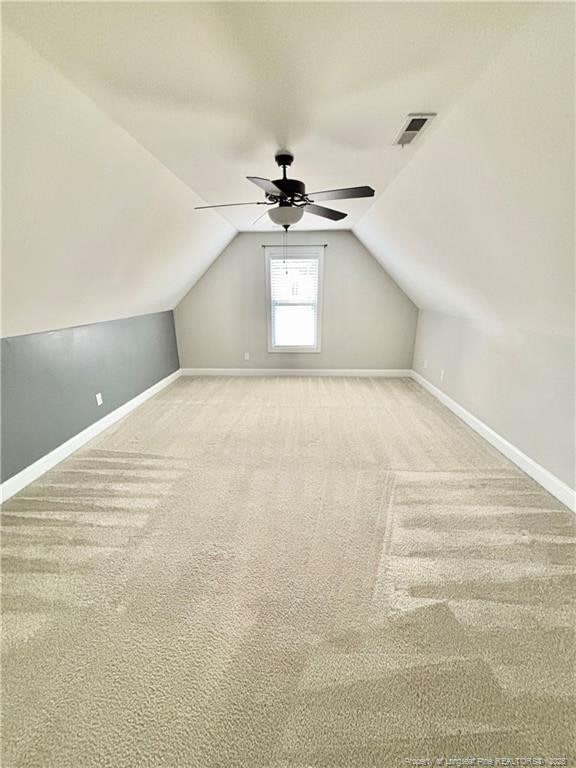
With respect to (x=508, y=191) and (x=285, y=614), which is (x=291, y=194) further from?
(x=285, y=614)

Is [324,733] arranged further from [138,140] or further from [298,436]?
[138,140]

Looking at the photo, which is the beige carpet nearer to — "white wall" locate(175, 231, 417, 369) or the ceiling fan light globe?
the ceiling fan light globe

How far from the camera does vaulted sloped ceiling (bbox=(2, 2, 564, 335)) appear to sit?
124 cm

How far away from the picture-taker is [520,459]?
275cm

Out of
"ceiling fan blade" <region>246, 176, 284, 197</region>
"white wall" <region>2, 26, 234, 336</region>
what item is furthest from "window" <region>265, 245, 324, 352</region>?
"ceiling fan blade" <region>246, 176, 284, 197</region>

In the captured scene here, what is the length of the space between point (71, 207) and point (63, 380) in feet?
5.46

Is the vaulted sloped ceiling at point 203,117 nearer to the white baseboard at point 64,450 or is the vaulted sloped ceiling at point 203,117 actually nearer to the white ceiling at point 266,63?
the white ceiling at point 266,63

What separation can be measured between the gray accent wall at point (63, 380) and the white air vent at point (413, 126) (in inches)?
126

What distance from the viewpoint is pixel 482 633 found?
1.44 meters

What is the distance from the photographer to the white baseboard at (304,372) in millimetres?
5613

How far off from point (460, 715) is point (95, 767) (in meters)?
1.27

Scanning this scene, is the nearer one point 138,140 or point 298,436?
point 138,140

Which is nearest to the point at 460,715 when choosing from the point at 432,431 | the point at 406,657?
the point at 406,657

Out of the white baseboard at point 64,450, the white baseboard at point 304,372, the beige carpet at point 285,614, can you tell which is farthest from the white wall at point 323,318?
the beige carpet at point 285,614
